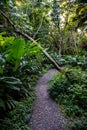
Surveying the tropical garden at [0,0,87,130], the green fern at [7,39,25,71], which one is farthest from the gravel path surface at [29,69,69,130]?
the green fern at [7,39,25,71]

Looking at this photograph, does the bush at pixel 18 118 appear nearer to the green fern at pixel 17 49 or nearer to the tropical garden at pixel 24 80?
the tropical garden at pixel 24 80

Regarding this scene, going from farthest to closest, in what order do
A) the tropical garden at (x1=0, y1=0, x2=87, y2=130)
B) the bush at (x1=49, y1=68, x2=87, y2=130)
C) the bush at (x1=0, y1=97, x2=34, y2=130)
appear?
the bush at (x1=49, y1=68, x2=87, y2=130) → the tropical garden at (x1=0, y1=0, x2=87, y2=130) → the bush at (x1=0, y1=97, x2=34, y2=130)

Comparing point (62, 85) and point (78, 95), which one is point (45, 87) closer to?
point (62, 85)

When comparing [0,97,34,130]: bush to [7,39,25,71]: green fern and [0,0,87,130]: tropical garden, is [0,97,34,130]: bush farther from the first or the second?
[7,39,25,71]: green fern

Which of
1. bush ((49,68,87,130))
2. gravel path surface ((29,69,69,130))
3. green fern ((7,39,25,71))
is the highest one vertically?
green fern ((7,39,25,71))

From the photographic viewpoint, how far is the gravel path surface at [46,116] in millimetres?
4211

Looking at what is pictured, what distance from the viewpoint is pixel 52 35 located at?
540 inches

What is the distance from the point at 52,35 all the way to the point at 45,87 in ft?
24.9

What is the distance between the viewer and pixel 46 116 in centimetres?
463

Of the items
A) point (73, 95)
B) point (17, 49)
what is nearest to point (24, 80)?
point (73, 95)

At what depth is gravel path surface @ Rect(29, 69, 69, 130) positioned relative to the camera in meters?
4.21

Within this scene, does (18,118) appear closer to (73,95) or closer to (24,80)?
(73,95)

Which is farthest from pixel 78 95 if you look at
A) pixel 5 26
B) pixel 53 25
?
pixel 53 25

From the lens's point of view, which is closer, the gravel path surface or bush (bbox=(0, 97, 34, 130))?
bush (bbox=(0, 97, 34, 130))
